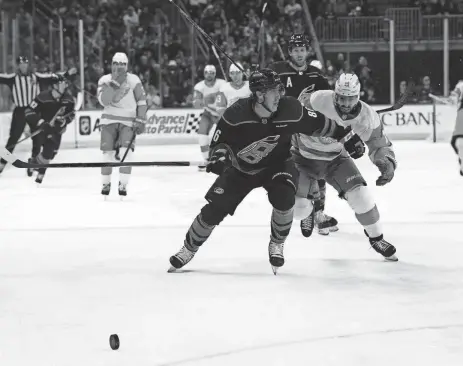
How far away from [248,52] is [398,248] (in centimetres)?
1151

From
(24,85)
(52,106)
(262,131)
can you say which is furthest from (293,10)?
(262,131)

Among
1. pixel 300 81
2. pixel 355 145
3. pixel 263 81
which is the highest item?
pixel 263 81

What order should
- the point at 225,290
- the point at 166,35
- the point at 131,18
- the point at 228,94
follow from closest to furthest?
the point at 225,290, the point at 228,94, the point at 166,35, the point at 131,18

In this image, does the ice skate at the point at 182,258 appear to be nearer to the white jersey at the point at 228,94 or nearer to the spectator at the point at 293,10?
the white jersey at the point at 228,94

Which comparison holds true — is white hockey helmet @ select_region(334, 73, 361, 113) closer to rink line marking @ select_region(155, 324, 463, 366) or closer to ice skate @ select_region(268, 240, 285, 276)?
ice skate @ select_region(268, 240, 285, 276)

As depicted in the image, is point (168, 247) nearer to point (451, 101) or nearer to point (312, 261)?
point (312, 261)

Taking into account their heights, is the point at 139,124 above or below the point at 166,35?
below

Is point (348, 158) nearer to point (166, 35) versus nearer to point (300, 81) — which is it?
point (300, 81)

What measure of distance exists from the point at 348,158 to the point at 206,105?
6.37m

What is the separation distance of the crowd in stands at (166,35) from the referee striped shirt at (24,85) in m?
2.90

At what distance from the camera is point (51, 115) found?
11172 mm

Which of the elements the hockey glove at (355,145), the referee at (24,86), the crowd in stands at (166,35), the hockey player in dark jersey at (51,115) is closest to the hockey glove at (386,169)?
the hockey glove at (355,145)

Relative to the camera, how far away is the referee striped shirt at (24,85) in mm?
11836

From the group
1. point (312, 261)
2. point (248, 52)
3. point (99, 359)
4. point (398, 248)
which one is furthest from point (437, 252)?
point (248, 52)
